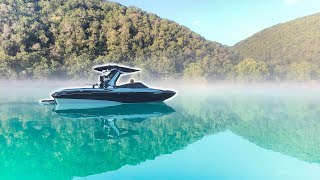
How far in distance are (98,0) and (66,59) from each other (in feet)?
61.4

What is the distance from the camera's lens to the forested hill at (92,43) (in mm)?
45094

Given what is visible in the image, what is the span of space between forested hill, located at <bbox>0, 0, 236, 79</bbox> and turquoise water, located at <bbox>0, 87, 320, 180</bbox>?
33.2m

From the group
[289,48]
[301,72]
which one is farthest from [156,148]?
[289,48]

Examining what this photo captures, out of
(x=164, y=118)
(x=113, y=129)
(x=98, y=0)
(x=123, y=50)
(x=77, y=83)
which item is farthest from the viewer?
(x=98, y=0)

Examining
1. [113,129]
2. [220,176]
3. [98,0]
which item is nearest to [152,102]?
[113,129]

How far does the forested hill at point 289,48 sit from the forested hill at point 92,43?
796cm

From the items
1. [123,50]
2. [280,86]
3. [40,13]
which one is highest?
[40,13]

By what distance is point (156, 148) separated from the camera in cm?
795

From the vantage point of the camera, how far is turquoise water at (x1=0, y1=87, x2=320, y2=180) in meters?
6.10

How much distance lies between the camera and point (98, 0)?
6256 cm

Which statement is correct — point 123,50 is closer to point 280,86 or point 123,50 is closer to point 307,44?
point 280,86

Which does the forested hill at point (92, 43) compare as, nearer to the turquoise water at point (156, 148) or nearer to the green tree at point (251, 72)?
the green tree at point (251, 72)

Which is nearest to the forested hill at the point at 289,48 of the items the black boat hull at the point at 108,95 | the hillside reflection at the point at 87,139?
the black boat hull at the point at 108,95

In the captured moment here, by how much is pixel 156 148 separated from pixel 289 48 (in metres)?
61.4
